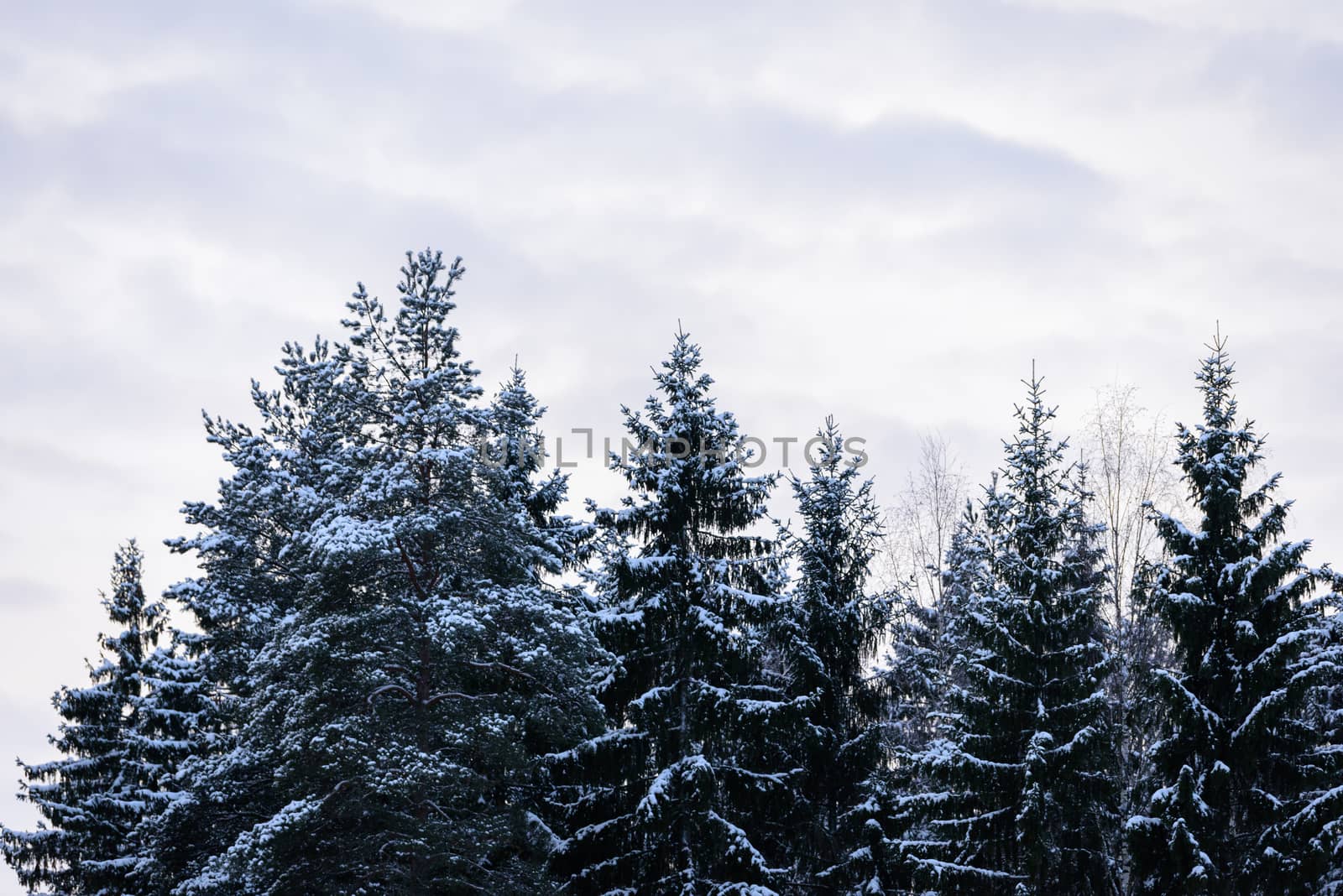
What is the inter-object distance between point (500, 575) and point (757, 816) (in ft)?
23.0

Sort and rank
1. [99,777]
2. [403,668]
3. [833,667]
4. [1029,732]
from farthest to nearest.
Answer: [99,777] → [833,667] → [1029,732] → [403,668]

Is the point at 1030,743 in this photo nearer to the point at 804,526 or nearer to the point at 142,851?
the point at 804,526

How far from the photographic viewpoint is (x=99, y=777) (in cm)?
3136

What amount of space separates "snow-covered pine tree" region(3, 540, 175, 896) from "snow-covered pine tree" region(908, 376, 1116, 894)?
18.4m

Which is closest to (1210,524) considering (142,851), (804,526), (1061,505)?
(1061,505)

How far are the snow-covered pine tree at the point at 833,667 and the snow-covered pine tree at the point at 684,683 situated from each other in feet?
2.70

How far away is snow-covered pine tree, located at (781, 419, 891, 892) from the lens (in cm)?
2561

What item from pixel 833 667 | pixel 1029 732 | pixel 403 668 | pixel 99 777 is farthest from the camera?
pixel 99 777

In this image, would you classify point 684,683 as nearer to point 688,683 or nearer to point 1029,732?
point 688,683

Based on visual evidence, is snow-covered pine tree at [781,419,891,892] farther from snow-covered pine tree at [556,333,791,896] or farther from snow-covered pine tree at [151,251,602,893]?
snow-covered pine tree at [151,251,602,893]

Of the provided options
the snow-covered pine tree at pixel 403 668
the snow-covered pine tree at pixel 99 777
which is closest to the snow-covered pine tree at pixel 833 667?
the snow-covered pine tree at pixel 403 668

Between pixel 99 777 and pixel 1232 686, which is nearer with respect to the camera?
pixel 1232 686

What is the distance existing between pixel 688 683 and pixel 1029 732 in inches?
263

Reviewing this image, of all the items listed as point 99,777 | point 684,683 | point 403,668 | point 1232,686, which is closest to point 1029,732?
point 1232,686
